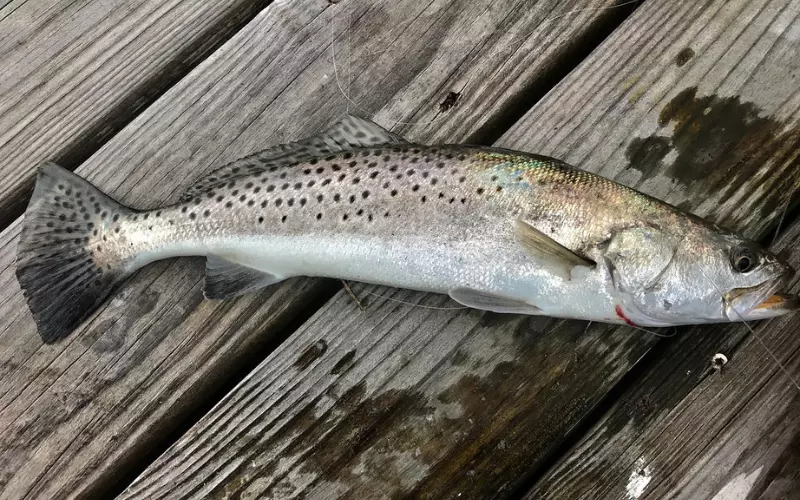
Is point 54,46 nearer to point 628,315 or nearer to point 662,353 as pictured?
point 628,315

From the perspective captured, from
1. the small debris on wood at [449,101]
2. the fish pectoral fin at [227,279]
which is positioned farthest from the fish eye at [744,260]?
the fish pectoral fin at [227,279]

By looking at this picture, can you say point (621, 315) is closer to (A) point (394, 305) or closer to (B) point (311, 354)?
(A) point (394, 305)

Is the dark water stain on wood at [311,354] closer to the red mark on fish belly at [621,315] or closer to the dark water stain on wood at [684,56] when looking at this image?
the red mark on fish belly at [621,315]

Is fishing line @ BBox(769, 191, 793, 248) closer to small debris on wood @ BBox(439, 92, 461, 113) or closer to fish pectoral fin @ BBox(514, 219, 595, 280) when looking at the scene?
fish pectoral fin @ BBox(514, 219, 595, 280)

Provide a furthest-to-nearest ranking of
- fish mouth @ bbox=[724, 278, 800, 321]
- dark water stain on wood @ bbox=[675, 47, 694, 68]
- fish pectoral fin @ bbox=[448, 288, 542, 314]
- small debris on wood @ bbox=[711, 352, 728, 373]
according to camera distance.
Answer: dark water stain on wood @ bbox=[675, 47, 694, 68]
small debris on wood @ bbox=[711, 352, 728, 373]
fish pectoral fin @ bbox=[448, 288, 542, 314]
fish mouth @ bbox=[724, 278, 800, 321]

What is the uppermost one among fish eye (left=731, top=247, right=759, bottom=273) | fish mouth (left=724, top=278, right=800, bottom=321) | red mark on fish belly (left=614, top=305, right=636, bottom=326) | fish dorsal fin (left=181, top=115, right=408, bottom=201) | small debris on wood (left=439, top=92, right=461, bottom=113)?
fish eye (left=731, top=247, right=759, bottom=273)

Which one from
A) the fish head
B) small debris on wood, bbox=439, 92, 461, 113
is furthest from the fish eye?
small debris on wood, bbox=439, 92, 461, 113

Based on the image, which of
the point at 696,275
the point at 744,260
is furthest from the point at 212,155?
the point at 744,260
